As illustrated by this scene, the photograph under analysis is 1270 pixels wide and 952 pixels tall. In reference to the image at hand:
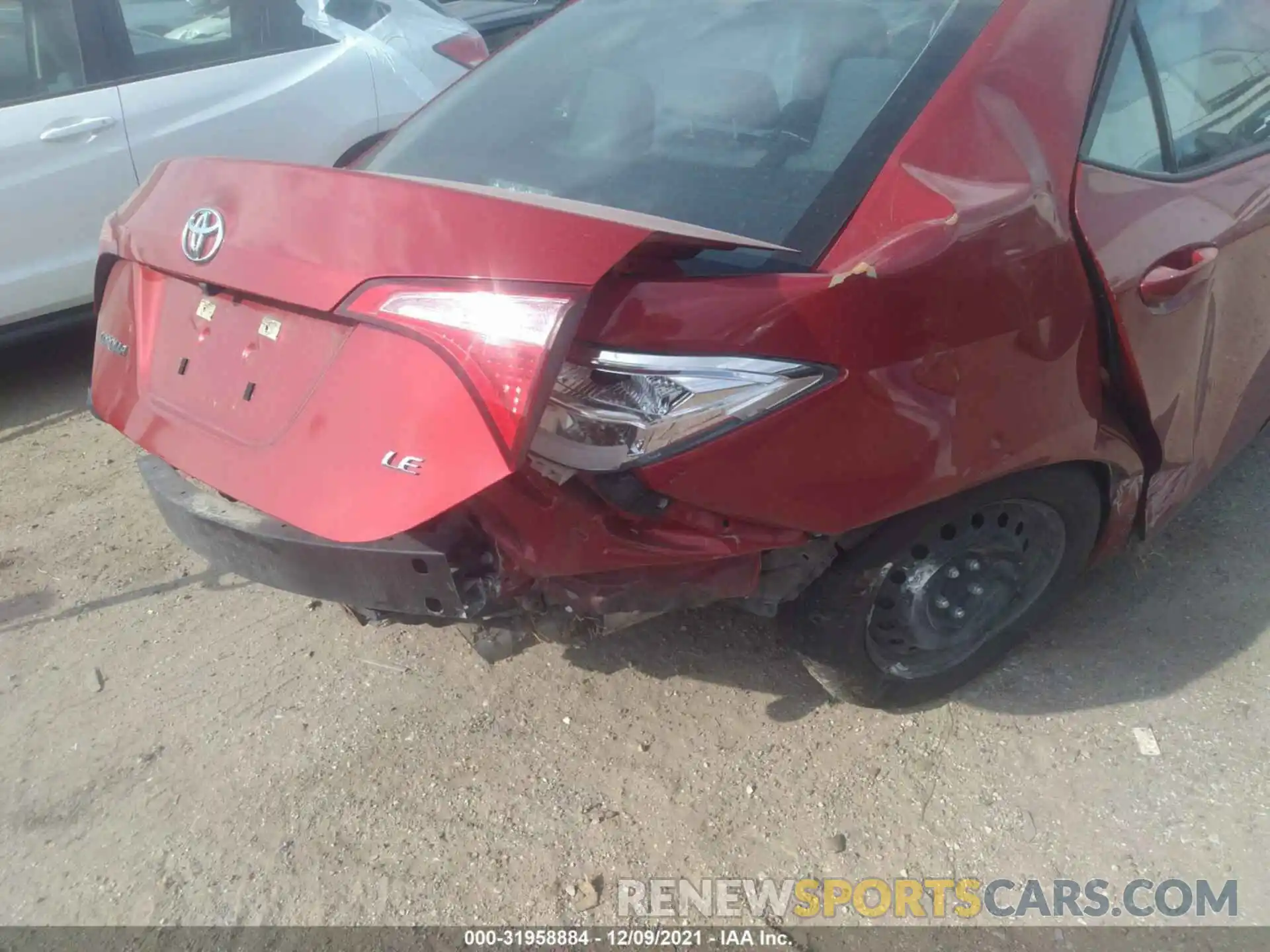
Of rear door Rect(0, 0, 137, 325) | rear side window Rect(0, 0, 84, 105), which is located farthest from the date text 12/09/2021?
rear side window Rect(0, 0, 84, 105)

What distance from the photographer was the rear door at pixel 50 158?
396 cm

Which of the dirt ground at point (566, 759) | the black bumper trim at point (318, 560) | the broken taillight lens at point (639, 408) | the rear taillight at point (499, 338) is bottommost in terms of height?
the dirt ground at point (566, 759)

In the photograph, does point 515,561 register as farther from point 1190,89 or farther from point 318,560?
point 1190,89

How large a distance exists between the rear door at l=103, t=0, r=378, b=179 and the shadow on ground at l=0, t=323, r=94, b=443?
100 centimetres

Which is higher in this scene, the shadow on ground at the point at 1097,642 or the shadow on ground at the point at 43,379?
the shadow on ground at the point at 1097,642

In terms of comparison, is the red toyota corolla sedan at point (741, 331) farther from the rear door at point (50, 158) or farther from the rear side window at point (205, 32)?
the rear side window at point (205, 32)

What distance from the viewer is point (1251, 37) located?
2691 mm

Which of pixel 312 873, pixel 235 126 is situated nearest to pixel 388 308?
pixel 312 873

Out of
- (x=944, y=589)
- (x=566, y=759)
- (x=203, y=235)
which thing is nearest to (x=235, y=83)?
(x=203, y=235)

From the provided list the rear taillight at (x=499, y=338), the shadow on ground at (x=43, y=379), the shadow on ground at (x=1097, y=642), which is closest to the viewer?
the rear taillight at (x=499, y=338)

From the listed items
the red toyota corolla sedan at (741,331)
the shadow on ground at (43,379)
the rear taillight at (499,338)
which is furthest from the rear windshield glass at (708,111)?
the shadow on ground at (43,379)

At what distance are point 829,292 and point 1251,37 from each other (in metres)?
1.87

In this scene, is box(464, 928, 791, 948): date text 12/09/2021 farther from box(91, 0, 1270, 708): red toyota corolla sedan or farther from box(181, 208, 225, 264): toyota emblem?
box(181, 208, 225, 264): toyota emblem

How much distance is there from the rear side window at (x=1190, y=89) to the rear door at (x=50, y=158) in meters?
3.75
